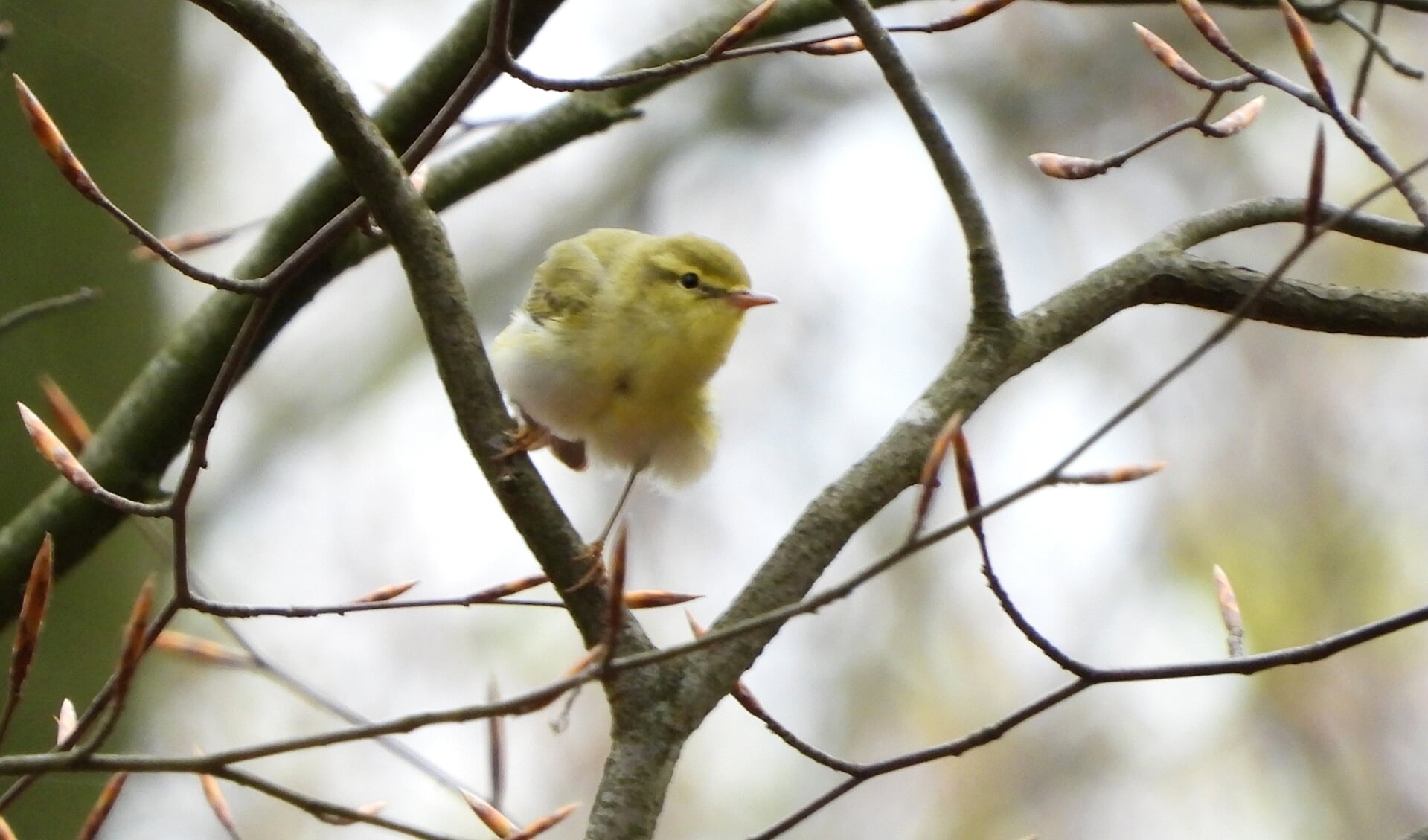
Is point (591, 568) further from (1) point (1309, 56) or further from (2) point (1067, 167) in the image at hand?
(1) point (1309, 56)

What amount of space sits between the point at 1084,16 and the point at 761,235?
7.38 feet

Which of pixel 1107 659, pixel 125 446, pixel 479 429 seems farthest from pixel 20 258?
pixel 1107 659

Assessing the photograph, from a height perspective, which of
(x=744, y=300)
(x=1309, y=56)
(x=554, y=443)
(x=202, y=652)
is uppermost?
(x=744, y=300)

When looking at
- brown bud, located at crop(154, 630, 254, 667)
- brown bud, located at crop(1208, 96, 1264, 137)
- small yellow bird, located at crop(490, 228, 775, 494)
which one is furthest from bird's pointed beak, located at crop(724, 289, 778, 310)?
brown bud, located at crop(154, 630, 254, 667)

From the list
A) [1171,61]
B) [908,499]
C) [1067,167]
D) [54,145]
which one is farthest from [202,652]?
[908,499]

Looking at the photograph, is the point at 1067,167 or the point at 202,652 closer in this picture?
the point at 202,652

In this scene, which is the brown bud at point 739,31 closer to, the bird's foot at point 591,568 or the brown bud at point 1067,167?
the brown bud at point 1067,167

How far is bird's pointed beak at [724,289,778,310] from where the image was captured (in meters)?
3.07

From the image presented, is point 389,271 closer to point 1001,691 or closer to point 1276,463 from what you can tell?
point 1001,691

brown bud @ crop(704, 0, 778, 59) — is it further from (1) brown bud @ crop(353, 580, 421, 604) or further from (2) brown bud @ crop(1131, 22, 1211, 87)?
(1) brown bud @ crop(353, 580, 421, 604)

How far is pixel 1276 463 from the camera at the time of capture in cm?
679

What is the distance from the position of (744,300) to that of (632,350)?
0.31 m

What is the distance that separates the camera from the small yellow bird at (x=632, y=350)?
2.97 metres

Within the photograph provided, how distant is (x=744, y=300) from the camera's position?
3.08 meters
